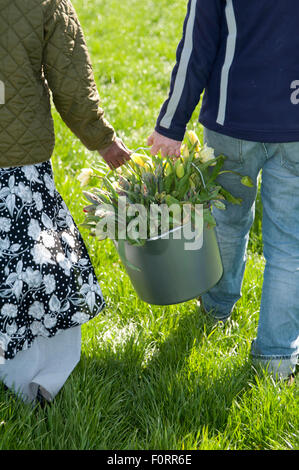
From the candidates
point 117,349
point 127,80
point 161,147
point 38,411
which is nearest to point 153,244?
point 161,147

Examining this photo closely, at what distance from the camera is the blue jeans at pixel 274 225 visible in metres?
2.02

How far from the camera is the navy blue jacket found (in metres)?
1.84

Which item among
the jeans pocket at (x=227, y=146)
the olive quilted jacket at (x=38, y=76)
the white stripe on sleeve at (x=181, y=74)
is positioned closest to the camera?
the olive quilted jacket at (x=38, y=76)

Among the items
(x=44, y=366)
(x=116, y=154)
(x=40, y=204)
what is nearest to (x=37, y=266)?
(x=40, y=204)

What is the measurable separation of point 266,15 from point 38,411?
4.83 feet

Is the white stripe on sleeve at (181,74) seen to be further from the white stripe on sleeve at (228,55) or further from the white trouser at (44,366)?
the white trouser at (44,366)

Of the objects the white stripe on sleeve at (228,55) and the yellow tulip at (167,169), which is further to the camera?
the yellow tulip at (167,169)

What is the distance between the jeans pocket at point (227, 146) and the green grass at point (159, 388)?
0.71 metres

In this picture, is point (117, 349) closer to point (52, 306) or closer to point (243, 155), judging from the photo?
point (52, 306)

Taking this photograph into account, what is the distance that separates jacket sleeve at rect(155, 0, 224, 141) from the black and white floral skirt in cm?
46

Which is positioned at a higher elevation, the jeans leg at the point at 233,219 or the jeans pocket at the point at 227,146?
the jeans pocket at the point at 227,146

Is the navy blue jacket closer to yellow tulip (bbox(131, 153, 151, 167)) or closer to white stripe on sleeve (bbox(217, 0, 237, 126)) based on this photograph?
white stripe on sleeve (bbox(217, 0, 237, 126))

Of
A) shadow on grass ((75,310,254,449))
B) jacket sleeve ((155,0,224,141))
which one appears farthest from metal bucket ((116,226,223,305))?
jacket sleeve ((155,0,224,141))

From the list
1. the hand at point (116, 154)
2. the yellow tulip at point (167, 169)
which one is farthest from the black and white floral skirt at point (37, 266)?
the yellow tulip at point (167, 169)
